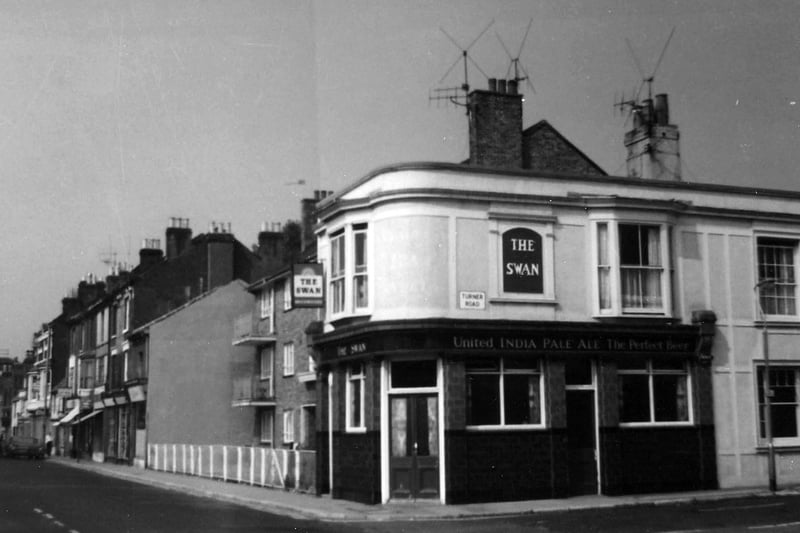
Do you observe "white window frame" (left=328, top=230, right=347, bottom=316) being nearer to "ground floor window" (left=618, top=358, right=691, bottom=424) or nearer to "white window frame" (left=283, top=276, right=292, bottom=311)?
"ground floor window" (left=618, top=358, right=691, bottom=424)

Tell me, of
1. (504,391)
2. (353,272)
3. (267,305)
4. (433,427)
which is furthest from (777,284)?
(267,305)

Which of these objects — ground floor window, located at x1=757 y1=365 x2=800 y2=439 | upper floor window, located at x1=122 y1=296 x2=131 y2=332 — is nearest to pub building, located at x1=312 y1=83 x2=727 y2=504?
ground floor window, located at x1=757 y1=365 x2=800 y2=439

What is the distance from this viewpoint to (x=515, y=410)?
22.2m

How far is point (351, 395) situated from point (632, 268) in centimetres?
757

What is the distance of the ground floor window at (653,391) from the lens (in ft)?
76.3

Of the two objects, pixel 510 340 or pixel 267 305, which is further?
pixel 267 305

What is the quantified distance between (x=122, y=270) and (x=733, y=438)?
150 ft

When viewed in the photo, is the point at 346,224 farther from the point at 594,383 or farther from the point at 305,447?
the point at 305,447

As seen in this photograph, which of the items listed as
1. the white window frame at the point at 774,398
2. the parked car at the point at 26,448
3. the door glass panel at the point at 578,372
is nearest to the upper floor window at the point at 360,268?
the door glass panel at the point at 578,372

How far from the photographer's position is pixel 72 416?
5944 cm

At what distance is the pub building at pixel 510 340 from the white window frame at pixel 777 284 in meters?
1.98

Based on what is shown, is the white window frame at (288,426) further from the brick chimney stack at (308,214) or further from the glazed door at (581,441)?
the glazed door at (581,441)

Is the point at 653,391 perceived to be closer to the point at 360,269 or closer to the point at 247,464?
the point at 360,269

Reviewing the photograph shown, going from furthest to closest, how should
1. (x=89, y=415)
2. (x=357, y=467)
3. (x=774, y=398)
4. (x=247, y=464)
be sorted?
(x=89, y=415) < (x=247, y=464) < (x=774, y=398) < (x=357, y=467)
